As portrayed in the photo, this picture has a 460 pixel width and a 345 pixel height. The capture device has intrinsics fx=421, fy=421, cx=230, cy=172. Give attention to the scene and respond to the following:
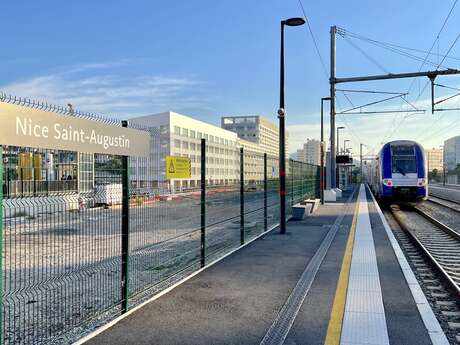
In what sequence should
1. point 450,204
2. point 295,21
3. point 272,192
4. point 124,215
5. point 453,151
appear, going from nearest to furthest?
point 124,215 → point 295,21 → point 272,192 → point 450,204 → point 453,151

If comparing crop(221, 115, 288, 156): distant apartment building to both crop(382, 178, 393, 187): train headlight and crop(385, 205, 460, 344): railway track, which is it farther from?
crop(385, 205, 460, 344): railway track

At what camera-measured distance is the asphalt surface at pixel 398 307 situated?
4.44 meters

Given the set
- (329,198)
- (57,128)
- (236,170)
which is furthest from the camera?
(329,198)

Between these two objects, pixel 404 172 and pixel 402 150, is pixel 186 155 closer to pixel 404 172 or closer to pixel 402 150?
pixel 404 172

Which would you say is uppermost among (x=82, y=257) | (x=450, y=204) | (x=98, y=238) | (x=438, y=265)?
(x=98, y=238)

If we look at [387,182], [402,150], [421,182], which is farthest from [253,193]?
[402,150]

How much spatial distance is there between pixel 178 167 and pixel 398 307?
370 centimetres

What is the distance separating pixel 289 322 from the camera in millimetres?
4848

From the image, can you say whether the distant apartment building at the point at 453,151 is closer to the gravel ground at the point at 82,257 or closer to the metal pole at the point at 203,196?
the metal pole at the point at 203,196

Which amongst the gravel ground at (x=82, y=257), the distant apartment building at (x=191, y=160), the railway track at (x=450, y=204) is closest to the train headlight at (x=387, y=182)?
the railway track at (x=450, y=204)

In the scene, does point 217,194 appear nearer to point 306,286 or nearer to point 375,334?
point 306,286

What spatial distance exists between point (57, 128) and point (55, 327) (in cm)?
254

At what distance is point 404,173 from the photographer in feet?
75.1

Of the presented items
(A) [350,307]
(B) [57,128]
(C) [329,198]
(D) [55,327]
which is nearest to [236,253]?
(A) [350,307]
